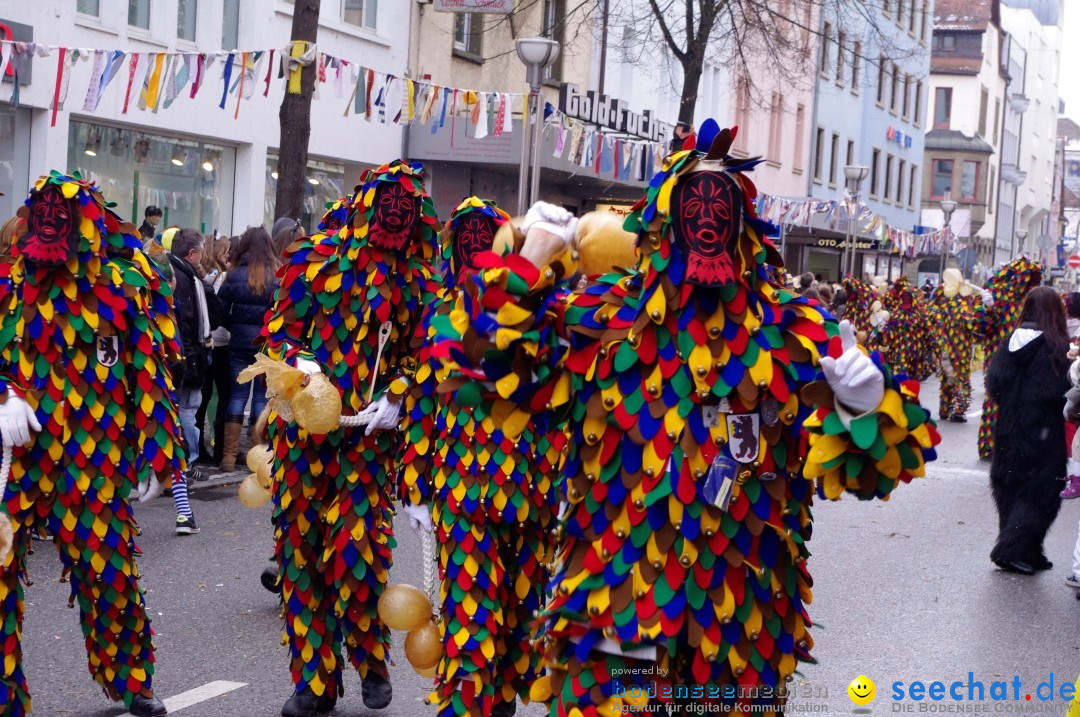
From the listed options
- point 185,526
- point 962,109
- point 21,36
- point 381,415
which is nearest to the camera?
point 381,415

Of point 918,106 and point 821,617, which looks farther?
point 918,106

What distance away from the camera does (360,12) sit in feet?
59.8

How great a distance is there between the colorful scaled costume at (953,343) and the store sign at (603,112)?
583 cm

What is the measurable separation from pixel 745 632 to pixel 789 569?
21 centimetres

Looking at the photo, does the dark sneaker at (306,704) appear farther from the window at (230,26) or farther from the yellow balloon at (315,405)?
the window at (230,26)

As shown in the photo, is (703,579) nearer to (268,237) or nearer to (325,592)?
(325,592)

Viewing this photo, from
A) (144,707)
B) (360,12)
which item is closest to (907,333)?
(360,12)

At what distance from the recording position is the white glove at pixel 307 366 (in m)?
4.76

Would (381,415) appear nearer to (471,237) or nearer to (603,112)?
(471,237)

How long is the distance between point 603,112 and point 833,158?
1965cm

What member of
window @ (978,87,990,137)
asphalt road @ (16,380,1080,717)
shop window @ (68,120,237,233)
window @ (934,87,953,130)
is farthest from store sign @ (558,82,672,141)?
window @ (978,87,990,137)

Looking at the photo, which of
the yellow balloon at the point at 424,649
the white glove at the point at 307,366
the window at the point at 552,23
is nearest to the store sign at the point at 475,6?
the window at the point at 552,23

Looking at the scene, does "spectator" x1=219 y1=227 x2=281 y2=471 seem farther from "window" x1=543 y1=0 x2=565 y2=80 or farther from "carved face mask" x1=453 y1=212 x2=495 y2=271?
"window" x1=543 y1=0 x2=565 y2=80

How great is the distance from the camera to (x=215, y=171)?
1620 centimetres
